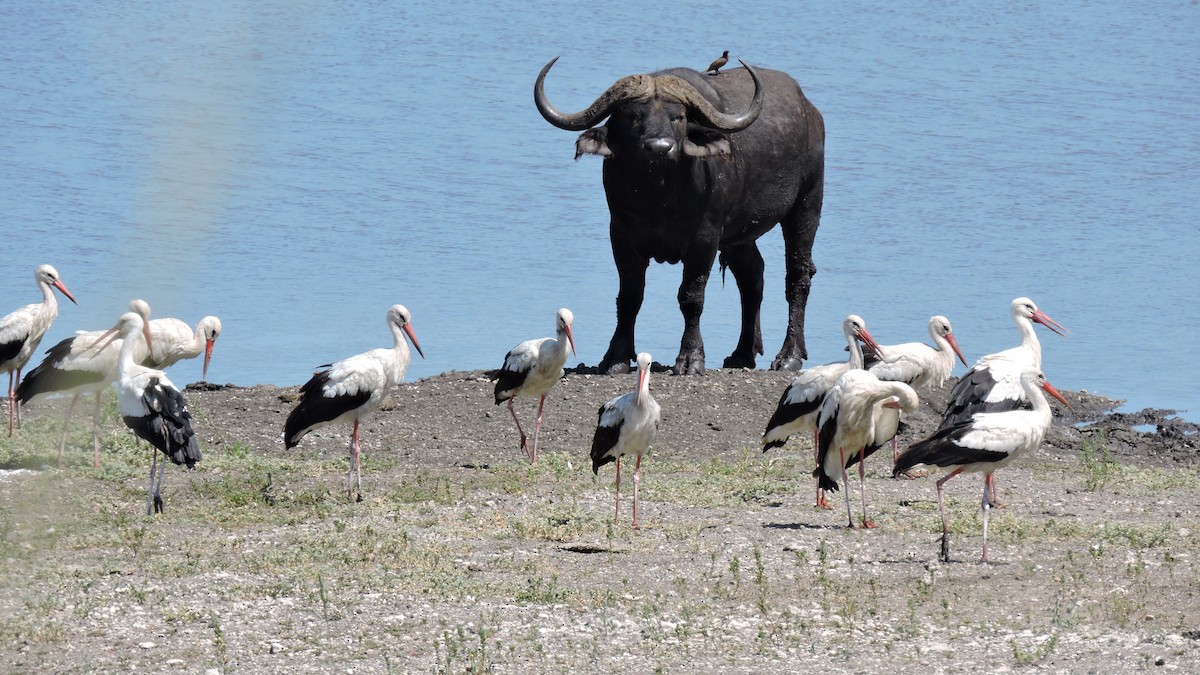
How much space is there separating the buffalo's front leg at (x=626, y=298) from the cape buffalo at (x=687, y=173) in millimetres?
10

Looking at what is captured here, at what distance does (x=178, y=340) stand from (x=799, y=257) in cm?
760

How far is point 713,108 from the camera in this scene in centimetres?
1745

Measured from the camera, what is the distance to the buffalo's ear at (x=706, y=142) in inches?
669

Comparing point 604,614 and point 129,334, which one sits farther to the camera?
point 129,334

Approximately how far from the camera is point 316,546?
10.5 m

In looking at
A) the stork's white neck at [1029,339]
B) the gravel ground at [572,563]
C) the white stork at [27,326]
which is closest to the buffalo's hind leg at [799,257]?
the gravel ground at [572,563]

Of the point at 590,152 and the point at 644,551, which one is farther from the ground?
the point at 590,152

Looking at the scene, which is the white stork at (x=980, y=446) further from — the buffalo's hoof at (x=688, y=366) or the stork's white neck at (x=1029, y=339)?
the buffalo's hoof at (x=688, y=366)

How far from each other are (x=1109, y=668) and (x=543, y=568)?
3449mm

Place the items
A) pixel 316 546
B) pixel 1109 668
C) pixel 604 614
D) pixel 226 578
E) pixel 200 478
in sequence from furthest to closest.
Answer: pixel 200 478
pixel 316 546
pixel 226 578
pixel 604 614
pixel 1109 668

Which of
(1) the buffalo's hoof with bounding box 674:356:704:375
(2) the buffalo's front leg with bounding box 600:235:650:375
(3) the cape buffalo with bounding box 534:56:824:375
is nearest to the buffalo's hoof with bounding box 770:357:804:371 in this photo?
(3) the cape buffalo with bounding box 534:56:824:375

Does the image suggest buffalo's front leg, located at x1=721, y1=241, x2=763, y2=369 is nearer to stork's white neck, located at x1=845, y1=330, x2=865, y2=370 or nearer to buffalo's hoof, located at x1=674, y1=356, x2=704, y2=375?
buffalo's hoof, located at x1=674, y1=356, x2=704, y2=375

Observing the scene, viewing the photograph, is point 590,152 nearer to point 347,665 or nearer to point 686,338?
point 686,338

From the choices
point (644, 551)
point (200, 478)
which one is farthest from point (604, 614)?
point (200, 478)
